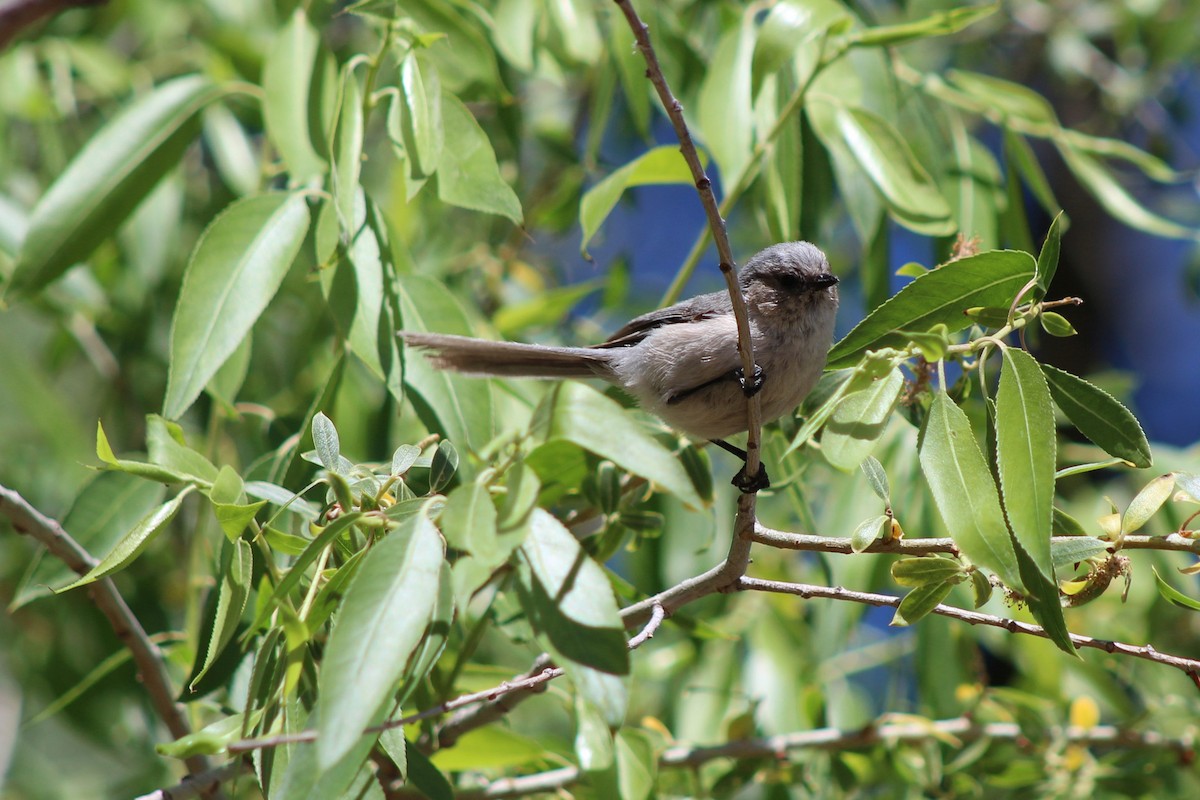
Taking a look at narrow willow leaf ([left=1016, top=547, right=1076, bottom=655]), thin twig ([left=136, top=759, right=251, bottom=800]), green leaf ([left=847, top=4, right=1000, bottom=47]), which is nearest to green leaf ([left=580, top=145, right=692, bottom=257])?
green leaf ([left=847, top=4, right=1000, bottom=47])

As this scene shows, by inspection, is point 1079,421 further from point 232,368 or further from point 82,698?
point 82,698

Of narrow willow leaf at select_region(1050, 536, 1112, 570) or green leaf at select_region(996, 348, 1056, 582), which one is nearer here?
green leaf at select_region(996, 348, 1056, 582)

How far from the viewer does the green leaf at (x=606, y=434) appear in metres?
1.24

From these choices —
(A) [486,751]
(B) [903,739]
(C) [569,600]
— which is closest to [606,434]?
(C) [569,600]

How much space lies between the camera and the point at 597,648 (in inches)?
51.6

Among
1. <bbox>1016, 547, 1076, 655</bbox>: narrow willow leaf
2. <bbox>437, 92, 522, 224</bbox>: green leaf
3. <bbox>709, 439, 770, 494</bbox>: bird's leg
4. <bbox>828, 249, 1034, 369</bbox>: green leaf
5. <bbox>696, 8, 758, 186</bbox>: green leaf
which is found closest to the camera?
<bbox>1016, 547, 1076, 655</bbox>: narrow willow leaf

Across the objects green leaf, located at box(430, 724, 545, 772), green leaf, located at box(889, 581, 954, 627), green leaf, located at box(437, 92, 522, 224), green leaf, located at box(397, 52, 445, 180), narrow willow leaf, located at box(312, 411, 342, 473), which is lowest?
green leaf, located at box(430, 724, 545, 772)

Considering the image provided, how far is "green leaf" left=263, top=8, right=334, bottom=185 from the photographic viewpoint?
7.66ft

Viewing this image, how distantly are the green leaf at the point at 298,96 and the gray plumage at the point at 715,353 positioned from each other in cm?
62

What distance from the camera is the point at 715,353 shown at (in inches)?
99.3

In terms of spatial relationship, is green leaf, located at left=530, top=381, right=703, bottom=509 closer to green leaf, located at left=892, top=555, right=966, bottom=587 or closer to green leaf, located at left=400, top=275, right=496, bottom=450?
green leaf, located at left=892, top=555, right=966, bottom=587

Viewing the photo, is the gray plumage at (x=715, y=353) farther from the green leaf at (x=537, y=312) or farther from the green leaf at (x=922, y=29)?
the green leaf at (x=922, y=29)

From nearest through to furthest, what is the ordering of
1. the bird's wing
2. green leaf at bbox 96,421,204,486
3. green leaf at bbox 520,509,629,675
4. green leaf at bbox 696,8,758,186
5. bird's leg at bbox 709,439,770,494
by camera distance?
green leaf at bbox 520,509,629,675 → green leaf at bbox 96,421,204,486 → bird's leg at bbox 709,439,770,494 → green leaf at bbox 696,8,758,186 → the bird's wing

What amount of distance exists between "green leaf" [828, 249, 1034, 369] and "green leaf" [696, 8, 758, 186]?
2.60 feet
